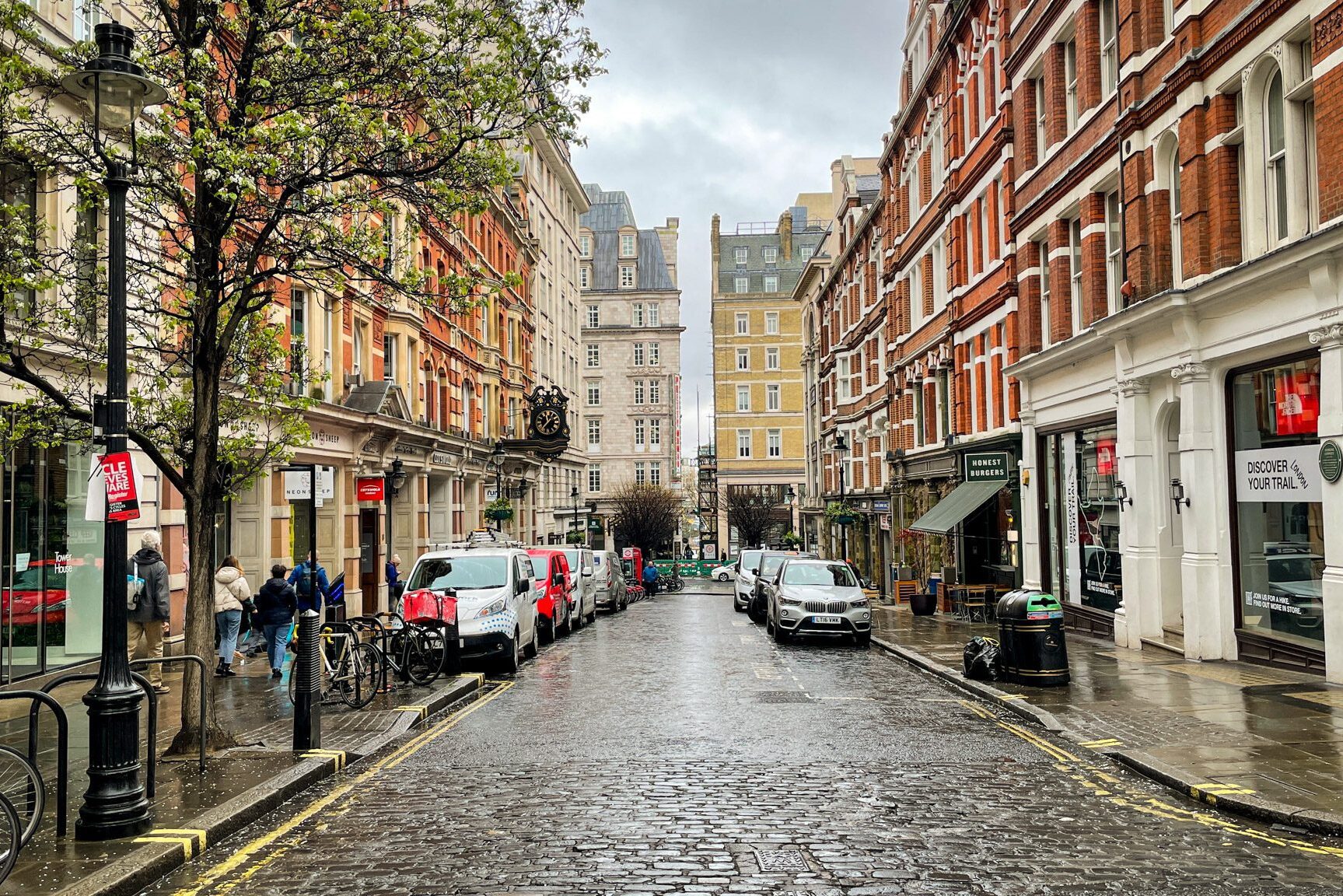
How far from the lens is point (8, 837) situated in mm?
6035

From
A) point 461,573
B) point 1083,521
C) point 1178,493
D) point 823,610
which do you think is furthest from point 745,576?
point 1178,493

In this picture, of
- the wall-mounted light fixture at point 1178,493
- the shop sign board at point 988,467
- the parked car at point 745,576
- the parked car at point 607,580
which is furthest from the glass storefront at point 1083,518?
the parked car at point 607,580

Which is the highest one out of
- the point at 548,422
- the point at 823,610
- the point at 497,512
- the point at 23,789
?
the point at 548,422

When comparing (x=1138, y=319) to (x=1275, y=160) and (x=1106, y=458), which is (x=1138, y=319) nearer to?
(x=1275, y=160)

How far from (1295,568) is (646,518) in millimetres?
61817

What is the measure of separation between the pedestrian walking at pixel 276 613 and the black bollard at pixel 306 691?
635 centimetres

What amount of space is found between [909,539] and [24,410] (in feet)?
96.0

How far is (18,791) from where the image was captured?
6453mm

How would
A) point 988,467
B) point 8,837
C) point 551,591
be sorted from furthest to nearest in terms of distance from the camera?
point 988,467 → point 551,591 → point 8,837

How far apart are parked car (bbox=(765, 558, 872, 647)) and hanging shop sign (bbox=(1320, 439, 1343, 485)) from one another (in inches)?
390

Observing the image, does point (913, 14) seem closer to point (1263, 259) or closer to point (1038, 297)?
point (1038, 297)

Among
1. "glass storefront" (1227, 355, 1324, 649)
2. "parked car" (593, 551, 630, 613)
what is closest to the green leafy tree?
"glass storefront" (1227, 355, 1324, 649)

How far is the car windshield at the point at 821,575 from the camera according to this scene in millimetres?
22938

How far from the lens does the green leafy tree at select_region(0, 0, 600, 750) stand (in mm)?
9688
